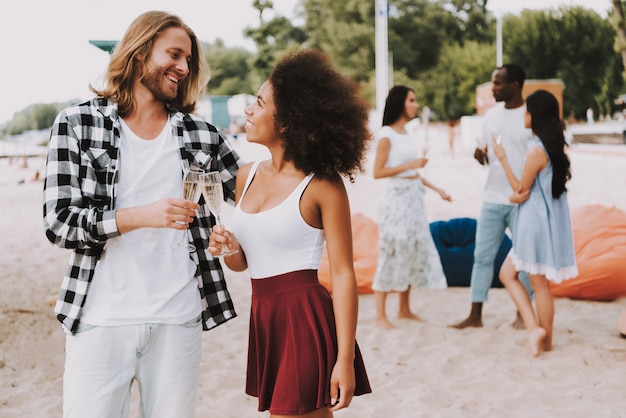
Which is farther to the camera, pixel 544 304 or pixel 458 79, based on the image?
pixel 458 79

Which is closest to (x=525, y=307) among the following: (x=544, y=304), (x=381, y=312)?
(x=544, y=304)

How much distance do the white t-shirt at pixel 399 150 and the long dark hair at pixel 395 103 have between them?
0.11 metres

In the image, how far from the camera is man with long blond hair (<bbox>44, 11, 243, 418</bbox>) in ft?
6.89

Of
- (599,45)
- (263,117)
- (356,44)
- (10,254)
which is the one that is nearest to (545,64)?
(599,45)

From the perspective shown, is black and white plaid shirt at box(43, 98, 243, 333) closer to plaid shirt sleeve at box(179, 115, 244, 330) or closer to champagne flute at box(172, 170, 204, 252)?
plaid shirt sleeve at box(179, 115, 244, 330)

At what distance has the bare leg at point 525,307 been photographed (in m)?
4.77

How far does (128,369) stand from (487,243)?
3.78 meters

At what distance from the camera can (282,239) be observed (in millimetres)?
2230

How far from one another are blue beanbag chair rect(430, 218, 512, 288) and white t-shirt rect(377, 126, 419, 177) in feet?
4.26

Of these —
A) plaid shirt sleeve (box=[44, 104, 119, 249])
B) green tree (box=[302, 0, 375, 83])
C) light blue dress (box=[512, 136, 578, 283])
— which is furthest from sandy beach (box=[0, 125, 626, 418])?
green tree (box=[302, 0, 375, 83])

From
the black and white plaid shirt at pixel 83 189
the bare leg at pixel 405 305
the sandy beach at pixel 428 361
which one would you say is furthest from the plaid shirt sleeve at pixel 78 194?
the bare leg at pixel 405 305

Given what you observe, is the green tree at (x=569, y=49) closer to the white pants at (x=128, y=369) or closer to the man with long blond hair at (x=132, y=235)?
the man with long blond hair at (x=132, y=235)

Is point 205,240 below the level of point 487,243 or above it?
above

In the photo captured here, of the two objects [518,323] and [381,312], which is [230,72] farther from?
[518,323]
